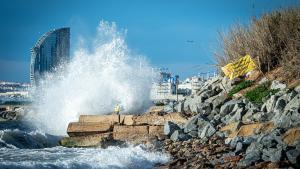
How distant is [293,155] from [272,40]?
9133mm

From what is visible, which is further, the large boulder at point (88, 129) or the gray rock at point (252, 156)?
the large boulder at point (88, 129)

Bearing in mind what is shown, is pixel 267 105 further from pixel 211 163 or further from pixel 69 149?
pixel 69 149

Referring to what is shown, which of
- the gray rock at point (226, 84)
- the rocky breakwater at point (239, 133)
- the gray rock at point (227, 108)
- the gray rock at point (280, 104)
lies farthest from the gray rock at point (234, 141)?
the gray rock at point (226, 84)

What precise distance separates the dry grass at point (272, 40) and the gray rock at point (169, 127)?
13.7 ft

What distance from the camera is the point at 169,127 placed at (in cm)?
1381

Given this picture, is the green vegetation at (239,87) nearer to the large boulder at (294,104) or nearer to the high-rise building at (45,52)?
the large boulder at (294,104)

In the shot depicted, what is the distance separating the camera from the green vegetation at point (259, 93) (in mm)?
14531

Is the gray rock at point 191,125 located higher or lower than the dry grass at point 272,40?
lower

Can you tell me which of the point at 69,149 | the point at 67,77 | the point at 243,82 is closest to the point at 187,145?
the point at 69,149

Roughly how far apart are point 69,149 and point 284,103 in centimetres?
638

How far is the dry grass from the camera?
1574 centimetres

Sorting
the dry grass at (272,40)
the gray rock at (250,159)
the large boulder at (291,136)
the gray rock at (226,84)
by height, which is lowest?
the gray rock at (250,159)

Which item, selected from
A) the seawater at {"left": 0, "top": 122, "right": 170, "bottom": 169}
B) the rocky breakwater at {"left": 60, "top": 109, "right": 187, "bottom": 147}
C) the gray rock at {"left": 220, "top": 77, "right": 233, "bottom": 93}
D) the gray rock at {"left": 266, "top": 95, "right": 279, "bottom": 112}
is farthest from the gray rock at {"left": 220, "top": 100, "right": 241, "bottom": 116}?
the seawater at {"left": 0, "top": 122, "right": 170, "bottom": 169}

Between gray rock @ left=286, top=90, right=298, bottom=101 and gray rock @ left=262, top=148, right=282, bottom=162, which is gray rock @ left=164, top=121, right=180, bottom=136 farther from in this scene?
gray rock @ left=262, top=148, right=282, bottom=162
